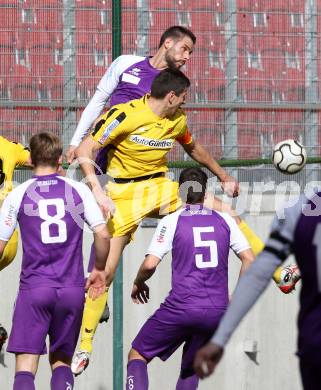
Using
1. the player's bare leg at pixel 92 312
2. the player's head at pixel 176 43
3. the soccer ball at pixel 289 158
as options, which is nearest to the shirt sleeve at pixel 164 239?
the player's bare leg at pixel 92 312

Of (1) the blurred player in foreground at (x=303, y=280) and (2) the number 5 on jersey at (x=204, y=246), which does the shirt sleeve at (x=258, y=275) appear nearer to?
(1) the blurred player in foreground at (x=303, y=280)

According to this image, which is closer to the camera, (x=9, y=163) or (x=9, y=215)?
(x=9, y=215)

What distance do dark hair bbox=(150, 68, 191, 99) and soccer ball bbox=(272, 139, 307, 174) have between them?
1.28m

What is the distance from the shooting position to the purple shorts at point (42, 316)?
743cm

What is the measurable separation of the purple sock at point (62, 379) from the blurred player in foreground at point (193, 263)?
64 centimetres

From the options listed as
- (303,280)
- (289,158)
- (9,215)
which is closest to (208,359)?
(303,280)

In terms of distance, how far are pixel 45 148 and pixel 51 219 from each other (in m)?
0.45

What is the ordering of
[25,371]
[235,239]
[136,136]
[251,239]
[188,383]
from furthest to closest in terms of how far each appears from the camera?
[251,239]
[136,136]
[188,383]
[235,239]
[25,371]

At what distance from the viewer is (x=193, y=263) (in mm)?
7887

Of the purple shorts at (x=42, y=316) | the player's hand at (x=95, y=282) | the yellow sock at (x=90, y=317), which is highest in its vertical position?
the player's hand at (x=95, y=282)

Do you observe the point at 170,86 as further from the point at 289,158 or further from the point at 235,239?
the point at 289,158

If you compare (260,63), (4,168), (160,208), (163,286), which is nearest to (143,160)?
(160,208)

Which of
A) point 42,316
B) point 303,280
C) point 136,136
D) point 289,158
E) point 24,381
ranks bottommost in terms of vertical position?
point 24,381

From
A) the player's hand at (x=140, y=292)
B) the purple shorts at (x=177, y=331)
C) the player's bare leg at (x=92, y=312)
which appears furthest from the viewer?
the player's bare leg at (x=92, y=312)
